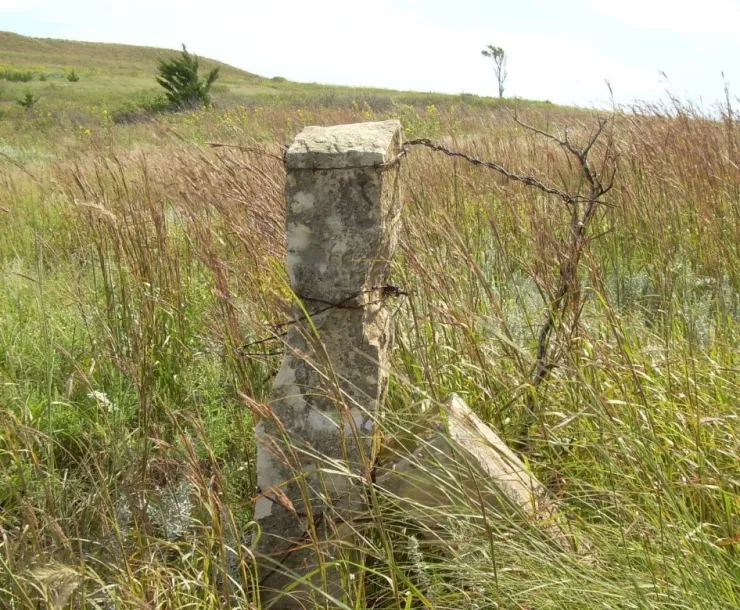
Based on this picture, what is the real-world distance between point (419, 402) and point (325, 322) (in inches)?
14.4

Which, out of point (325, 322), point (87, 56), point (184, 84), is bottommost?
point (325, 322)

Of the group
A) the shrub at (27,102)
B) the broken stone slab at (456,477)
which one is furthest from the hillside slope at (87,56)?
the broken stone slab at (456,477)

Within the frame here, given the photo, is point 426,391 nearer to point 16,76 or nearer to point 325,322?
point 325,322

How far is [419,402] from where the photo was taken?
1.61m

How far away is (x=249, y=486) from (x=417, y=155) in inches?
185

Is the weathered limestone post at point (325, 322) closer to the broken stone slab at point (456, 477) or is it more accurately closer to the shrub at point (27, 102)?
the broken stone slab at point (456, 477)

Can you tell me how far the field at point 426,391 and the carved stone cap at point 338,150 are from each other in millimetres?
387

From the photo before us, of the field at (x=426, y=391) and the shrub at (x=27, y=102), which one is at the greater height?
the shrub at (x=27, y=102)

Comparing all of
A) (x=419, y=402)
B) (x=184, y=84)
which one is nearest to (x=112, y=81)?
(x=184, y=84)

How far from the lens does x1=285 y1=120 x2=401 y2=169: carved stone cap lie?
1.73 metres

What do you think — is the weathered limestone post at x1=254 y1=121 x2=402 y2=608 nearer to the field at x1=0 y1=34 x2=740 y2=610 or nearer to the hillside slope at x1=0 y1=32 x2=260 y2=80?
the field at x1=0 y1=34 x2=740 y2=610

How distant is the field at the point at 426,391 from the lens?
1.46m

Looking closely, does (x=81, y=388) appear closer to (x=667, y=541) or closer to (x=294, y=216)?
(x=294, y=216)

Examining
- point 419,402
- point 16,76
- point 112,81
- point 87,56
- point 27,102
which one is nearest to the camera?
point 419,402
